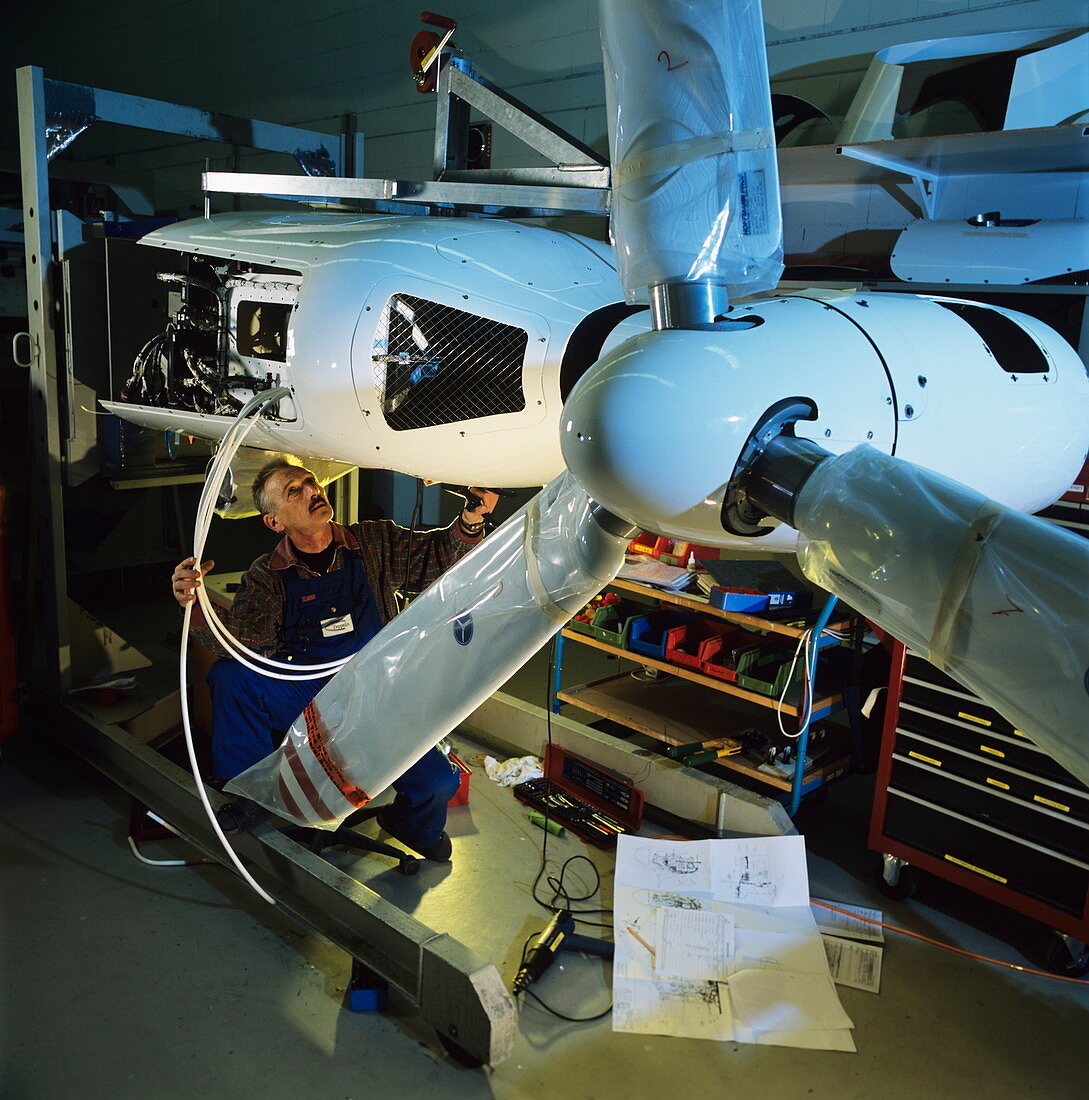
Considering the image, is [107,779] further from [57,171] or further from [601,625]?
[57,171]

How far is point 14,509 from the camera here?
6.21m

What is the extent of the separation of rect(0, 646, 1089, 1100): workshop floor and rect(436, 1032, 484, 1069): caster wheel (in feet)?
0.09

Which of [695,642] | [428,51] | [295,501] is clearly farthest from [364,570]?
[428,51]

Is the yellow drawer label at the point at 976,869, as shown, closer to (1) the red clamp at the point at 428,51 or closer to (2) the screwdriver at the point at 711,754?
(2) the screwdriver at the point at 711,754

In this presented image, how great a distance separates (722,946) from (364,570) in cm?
179

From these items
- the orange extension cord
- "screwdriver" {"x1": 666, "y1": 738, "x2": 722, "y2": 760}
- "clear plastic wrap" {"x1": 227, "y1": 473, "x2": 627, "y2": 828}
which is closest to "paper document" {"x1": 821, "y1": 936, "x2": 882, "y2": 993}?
the orange extension cord

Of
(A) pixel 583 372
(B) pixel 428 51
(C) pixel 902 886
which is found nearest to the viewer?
(A) pixel 583 372

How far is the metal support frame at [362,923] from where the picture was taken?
237cm

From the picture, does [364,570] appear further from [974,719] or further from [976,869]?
[976,869]

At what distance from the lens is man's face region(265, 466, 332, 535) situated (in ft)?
10.9

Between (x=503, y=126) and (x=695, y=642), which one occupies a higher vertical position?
(x=503, y=126)

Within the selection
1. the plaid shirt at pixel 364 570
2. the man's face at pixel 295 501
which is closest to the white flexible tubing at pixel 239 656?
the plaid shirt at pixel 364 570

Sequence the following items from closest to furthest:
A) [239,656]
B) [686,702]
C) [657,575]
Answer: [239,656] → [657,575] → [686,702]

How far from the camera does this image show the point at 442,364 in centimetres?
230
